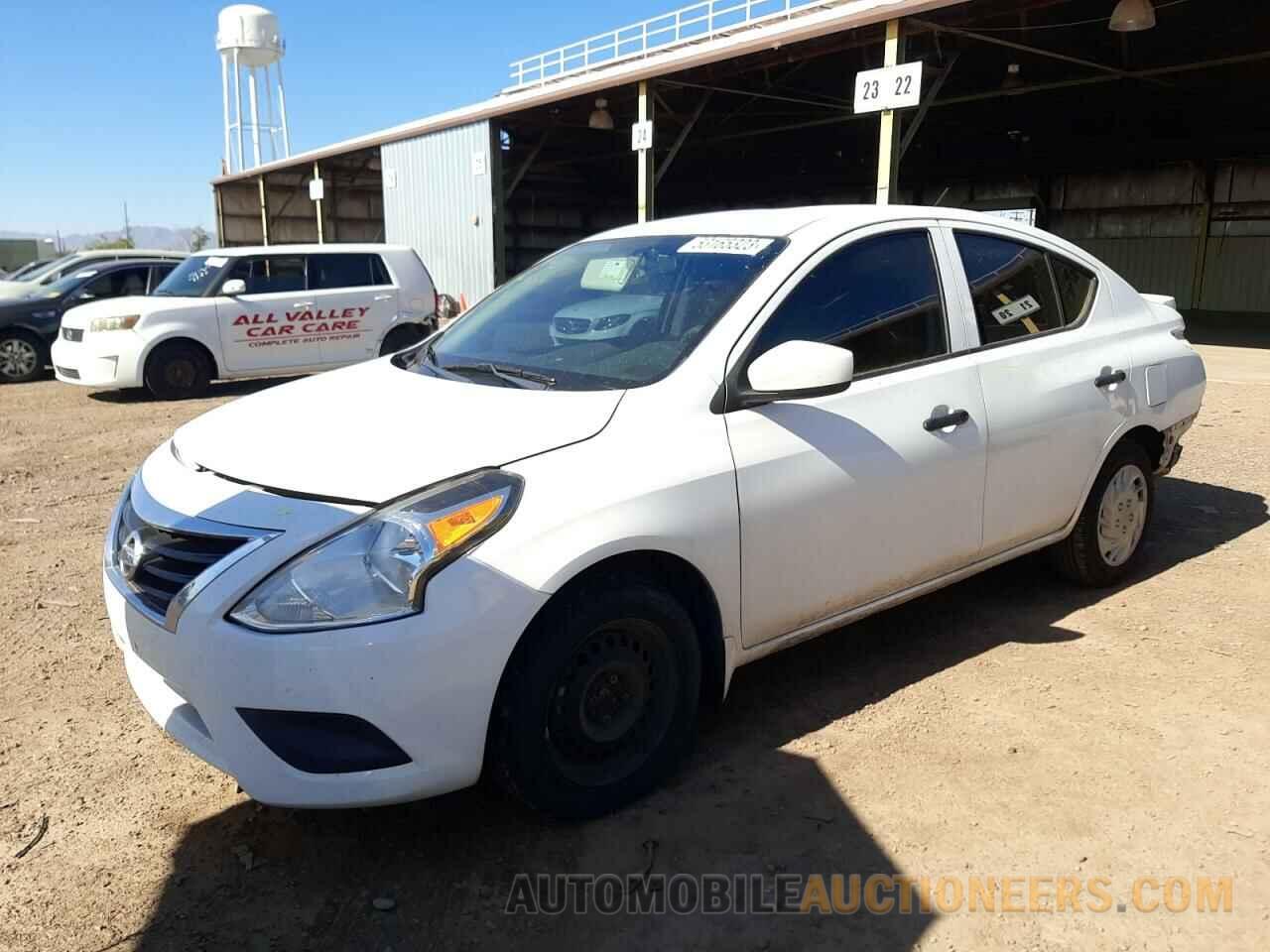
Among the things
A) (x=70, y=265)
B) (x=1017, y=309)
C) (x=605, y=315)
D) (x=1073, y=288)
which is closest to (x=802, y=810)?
(x=605, y=315)

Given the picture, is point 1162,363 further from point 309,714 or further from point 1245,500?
point 309,714

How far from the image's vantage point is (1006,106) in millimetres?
21875

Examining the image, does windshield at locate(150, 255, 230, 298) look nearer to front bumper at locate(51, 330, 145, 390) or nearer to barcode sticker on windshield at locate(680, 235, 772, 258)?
front bumper at locate(51, 330, 145, 390)

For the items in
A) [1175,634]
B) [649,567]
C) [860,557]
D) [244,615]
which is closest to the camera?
[244,615]

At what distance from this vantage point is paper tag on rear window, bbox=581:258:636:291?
11.6 feet

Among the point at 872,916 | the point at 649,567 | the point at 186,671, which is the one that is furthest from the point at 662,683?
the point at 186,671

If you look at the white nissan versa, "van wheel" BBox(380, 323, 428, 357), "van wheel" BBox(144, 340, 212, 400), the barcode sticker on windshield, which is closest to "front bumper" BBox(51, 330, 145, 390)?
"van wheel" BBox(144, 340, 212, 400)

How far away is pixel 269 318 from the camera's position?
1091cm

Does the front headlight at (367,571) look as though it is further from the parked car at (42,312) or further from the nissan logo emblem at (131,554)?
the parked car at (42,312)

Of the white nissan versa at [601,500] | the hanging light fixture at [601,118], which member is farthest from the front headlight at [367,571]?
the hanging light fixture at [601,118]

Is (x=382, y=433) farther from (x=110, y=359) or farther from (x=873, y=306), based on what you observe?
(x=110, y=359)

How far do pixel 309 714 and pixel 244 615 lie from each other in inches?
11.0

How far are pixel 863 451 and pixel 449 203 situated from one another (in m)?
17.9

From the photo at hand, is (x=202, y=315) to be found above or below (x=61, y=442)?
above
